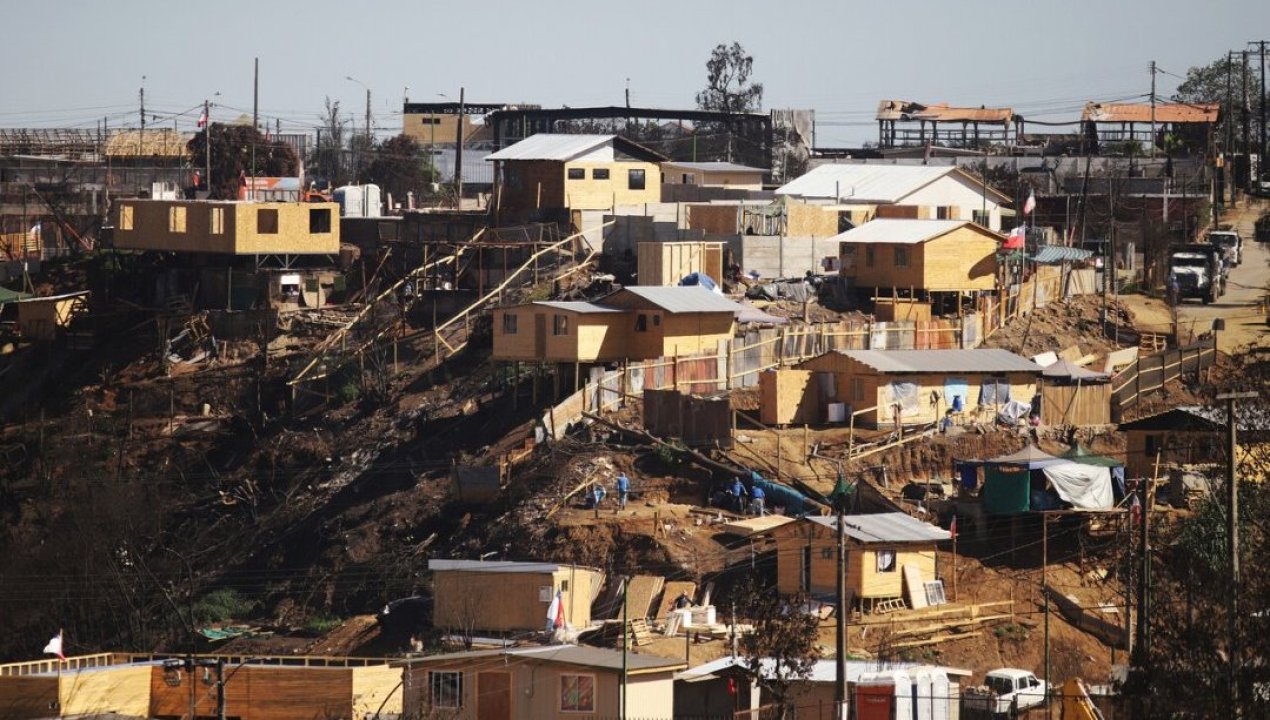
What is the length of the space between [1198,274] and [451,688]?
3794 cm

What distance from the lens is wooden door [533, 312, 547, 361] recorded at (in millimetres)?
53031

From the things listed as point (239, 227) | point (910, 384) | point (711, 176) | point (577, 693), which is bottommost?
point (577, 693)

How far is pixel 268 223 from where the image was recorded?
67.4 metres

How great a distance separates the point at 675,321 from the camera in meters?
53.8

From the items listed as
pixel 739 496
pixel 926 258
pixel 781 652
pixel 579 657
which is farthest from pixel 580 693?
→ pixel 926 258

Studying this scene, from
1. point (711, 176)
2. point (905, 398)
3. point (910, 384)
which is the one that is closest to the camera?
point (905, 398)

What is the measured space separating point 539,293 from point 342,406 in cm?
636

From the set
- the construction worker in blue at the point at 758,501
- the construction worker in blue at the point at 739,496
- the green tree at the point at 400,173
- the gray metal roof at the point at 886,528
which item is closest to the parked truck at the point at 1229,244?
the construction worker in blue at the point at 758,501

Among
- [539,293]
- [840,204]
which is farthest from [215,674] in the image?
[840,204]

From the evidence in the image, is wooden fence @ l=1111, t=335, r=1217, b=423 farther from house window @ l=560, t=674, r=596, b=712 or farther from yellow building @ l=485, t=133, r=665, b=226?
house window @ l=560, t=674, r=596, b=712

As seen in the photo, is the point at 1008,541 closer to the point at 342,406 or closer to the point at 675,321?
the point at 675,321

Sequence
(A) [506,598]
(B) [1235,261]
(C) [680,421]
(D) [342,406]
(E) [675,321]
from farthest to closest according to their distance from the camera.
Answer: (B) [1235,261] < (D) [342,406] < (E) [675,321] < (C) [680,421] < (A) [506,598]

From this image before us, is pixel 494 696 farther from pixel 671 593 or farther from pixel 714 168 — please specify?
pixel 714 168

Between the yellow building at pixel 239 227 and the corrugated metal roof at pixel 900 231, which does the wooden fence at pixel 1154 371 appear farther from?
the yellow building at pixel 239 227
